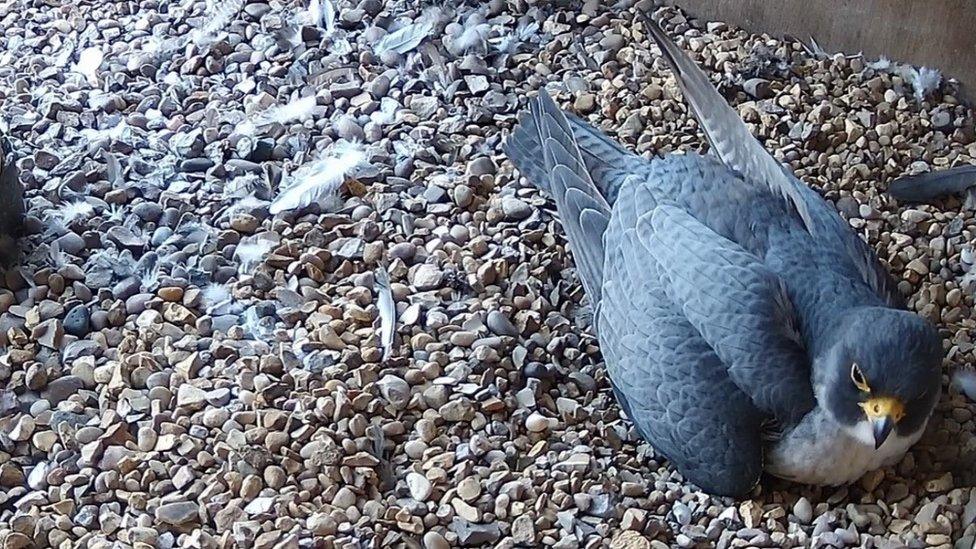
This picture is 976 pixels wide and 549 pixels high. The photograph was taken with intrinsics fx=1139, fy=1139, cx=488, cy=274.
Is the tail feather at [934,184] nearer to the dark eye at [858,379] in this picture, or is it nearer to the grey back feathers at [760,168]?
the grey back feathers at [760,168]

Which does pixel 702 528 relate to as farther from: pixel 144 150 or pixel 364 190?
pixel 144 150

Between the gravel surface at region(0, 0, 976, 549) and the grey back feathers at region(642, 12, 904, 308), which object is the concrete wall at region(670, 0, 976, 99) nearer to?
the gravel surface at region(0, 0, 976, 549)

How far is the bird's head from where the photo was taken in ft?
7.04

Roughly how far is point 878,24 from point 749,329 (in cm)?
158

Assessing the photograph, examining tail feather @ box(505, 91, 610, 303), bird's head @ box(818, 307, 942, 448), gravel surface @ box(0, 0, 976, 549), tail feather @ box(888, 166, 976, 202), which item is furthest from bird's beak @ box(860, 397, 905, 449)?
tail feather @ box(888, 166, 976, 202)

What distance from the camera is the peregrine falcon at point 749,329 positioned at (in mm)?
2205

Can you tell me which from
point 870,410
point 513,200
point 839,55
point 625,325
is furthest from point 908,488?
point 839,55

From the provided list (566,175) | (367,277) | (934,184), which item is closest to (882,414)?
(566,175)

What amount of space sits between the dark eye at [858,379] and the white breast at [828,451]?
76 millimetres

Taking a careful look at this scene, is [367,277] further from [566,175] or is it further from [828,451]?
[828,451]

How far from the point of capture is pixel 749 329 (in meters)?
2.27

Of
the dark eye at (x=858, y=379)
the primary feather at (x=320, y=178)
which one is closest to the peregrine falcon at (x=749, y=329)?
the dark eye at (x=858, y=379)

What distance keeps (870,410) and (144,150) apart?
209 cm

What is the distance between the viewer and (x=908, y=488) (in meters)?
2.44
